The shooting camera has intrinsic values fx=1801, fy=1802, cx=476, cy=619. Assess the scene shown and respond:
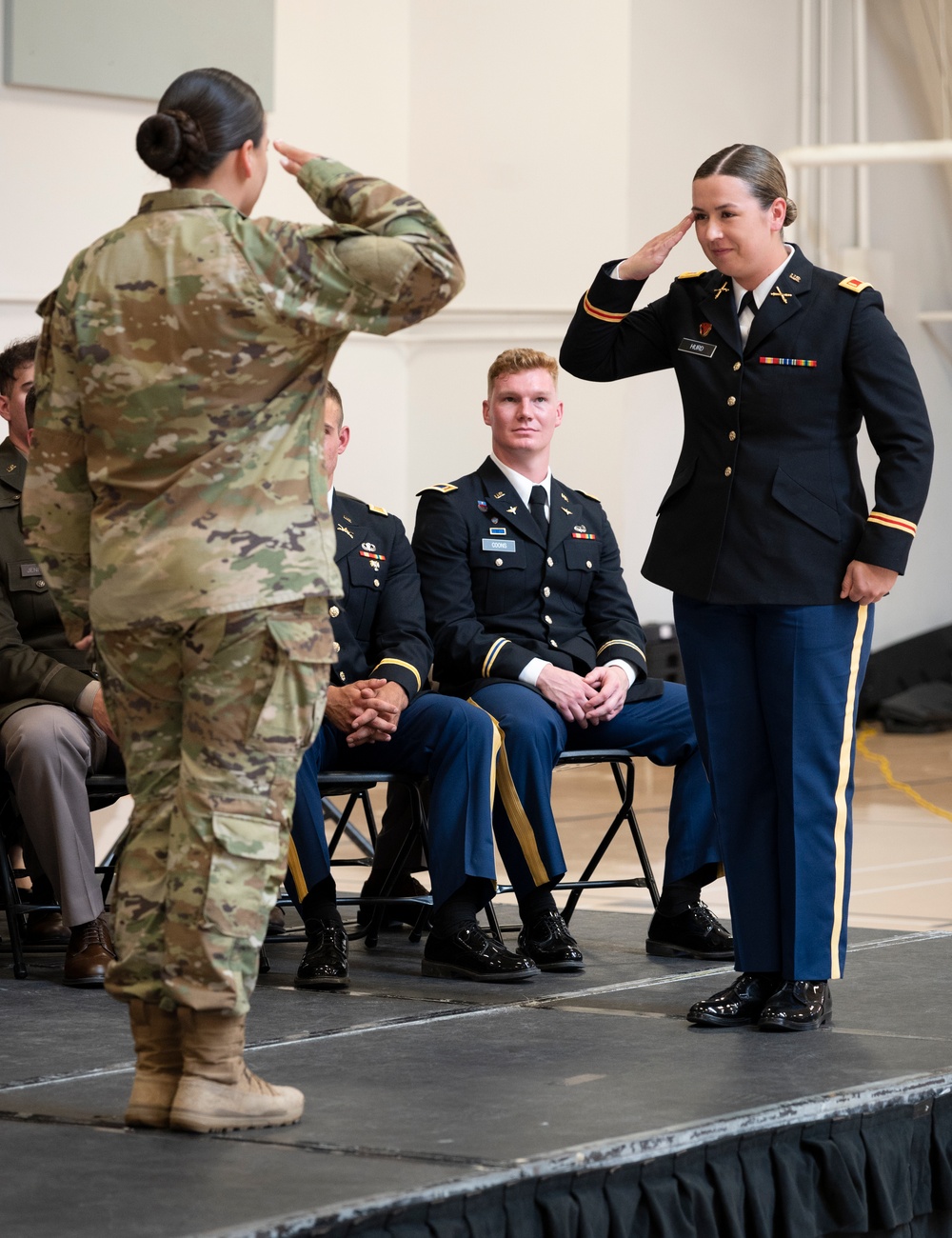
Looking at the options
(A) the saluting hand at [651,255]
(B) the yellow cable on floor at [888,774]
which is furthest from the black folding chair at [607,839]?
(B) the yellow cable on floor at [888,774]

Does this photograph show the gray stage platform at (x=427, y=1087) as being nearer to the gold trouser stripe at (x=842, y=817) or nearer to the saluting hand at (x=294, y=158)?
the gold trouser stripe at (x=842, y=817)

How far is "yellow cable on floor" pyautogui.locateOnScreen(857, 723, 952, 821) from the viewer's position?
7.02 metres

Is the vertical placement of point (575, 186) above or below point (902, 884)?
above

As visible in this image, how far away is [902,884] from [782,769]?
2.53 metres

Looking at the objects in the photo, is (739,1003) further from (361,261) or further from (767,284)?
(361,261)

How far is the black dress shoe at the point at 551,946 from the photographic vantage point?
3619mm

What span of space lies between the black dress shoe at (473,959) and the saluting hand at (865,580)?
103 cm

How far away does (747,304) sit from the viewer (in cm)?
306

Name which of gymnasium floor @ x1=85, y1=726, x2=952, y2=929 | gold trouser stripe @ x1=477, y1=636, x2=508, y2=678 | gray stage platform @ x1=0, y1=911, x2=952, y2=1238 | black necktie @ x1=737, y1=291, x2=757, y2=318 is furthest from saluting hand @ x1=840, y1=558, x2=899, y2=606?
gymnasium floor @ x1=85, y1=726, x2=952, y2=929

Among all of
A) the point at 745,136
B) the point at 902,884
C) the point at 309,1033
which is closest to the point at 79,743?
the point at 309,1033

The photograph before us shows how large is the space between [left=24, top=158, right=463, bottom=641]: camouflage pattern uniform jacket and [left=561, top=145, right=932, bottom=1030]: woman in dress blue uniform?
2.91 feet

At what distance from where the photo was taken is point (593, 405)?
845 cm

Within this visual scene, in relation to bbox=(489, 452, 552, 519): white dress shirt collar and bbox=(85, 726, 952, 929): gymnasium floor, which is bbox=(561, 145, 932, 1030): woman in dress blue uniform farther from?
bbox=(85, 726, 952, 929): gymnasium floor

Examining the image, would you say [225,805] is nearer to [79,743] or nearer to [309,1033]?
[309,1033]
